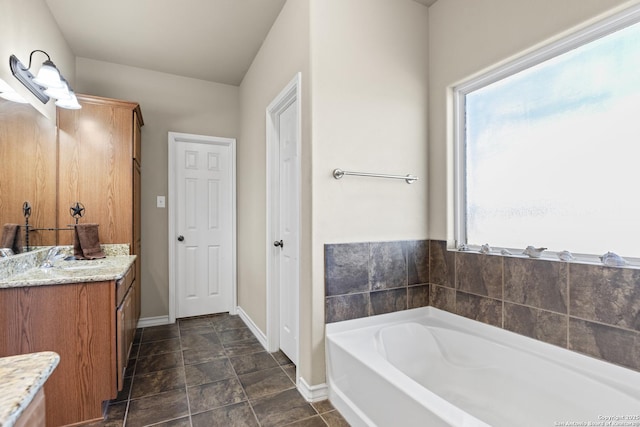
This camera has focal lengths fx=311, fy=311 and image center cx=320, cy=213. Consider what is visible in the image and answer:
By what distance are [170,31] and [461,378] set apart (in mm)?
3412

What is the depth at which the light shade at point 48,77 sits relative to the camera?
198 centimetres

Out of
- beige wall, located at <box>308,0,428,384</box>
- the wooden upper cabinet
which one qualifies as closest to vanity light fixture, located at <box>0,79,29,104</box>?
the wooden upper cabinet

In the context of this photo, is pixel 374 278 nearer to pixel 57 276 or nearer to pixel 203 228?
pixel 57 276

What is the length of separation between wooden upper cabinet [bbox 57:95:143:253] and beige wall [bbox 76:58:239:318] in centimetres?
51

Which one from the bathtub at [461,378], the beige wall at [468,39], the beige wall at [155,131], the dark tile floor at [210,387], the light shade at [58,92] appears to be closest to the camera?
the bathtub at [461,378]

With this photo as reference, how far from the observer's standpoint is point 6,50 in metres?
1.79

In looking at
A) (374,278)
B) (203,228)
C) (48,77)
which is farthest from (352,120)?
(203,228)

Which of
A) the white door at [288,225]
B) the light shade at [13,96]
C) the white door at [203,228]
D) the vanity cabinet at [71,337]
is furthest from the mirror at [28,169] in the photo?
the white door at [288,225]

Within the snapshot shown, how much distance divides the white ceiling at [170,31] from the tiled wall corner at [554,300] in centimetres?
198

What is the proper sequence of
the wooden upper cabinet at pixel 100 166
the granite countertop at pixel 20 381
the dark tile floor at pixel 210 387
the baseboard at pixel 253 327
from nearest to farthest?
the granite countertop at pixel 20 381 → the dark tile floor at pixel 210 387 → the wooden upper cabinet at pixel 100 166 → the baseboard at pixel 253 327

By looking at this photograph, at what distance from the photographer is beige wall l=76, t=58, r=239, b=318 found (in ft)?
10.7

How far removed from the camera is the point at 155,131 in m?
3.37

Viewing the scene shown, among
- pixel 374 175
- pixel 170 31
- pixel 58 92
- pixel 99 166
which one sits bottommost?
pixel 374 175

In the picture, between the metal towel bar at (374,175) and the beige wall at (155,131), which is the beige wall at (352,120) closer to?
the metal towel bar at (374,175)
